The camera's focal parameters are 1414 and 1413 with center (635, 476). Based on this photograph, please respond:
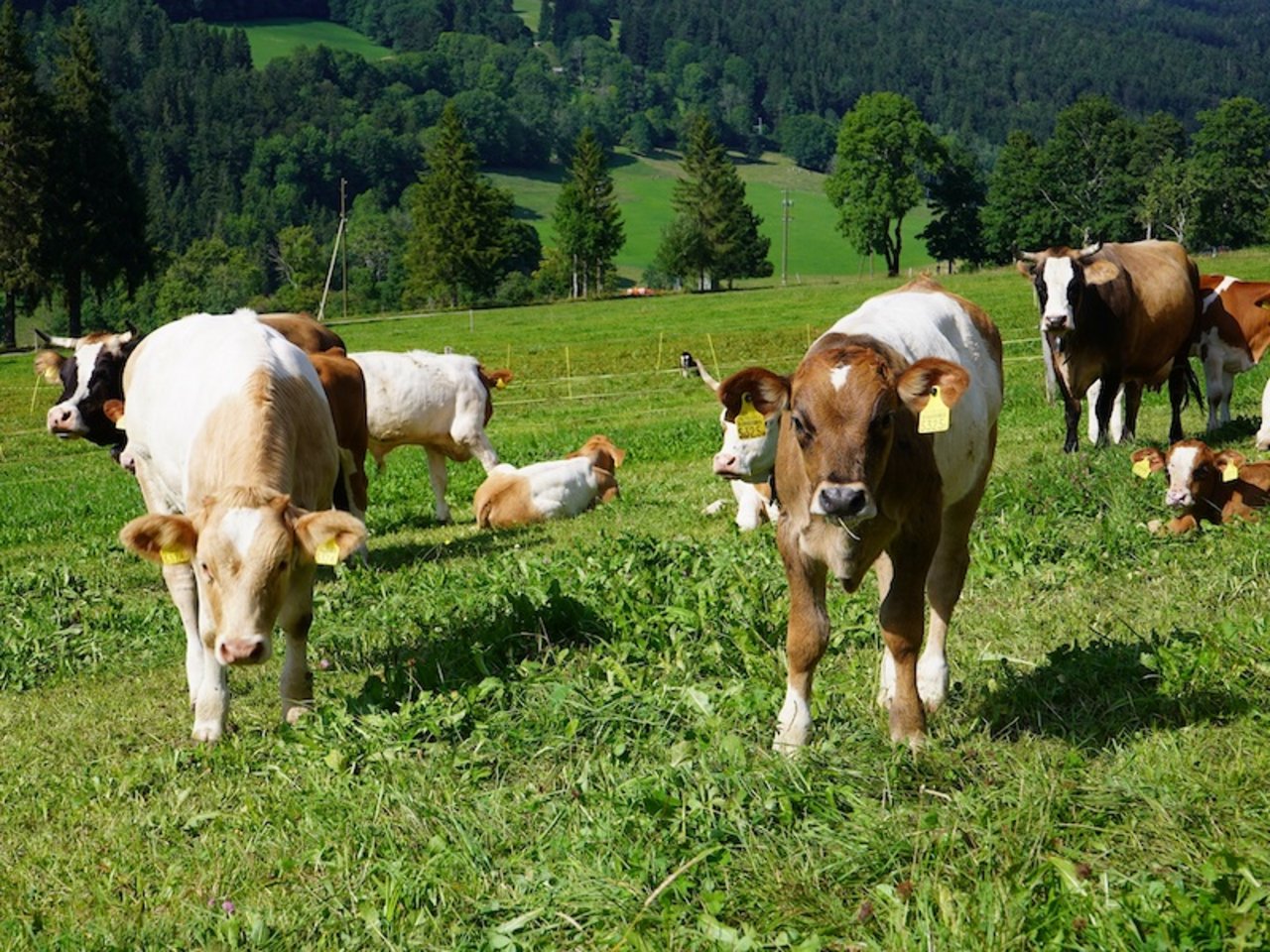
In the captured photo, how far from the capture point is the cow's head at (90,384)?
40.1ft

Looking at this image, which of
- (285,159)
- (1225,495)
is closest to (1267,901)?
(1225,495)

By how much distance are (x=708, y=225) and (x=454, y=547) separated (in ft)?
319

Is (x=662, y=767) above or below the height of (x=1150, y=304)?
below

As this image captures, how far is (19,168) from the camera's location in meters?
68.2

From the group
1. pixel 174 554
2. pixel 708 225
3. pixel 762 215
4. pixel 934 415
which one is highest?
pixel 762 215

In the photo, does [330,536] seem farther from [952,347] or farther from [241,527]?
Result: [952,347]

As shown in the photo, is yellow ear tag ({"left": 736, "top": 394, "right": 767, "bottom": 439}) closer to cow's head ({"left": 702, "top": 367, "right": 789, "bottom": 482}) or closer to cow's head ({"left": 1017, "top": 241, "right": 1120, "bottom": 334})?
cow's head ({"left": 702, "top": 367, "right": 789, "bottom": 482})

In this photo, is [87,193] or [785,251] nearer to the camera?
[87,193]

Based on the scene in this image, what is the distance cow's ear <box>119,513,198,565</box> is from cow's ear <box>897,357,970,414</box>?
3.62m

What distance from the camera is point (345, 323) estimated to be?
76.4 metres

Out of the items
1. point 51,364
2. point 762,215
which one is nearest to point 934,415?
point 51,364

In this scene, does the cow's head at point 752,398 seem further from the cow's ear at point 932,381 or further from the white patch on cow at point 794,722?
the white patch on cow at point 794,722

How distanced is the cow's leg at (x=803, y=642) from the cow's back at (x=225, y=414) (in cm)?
307

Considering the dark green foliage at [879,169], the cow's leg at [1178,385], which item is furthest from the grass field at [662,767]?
the dark green foliage at [879,169]
